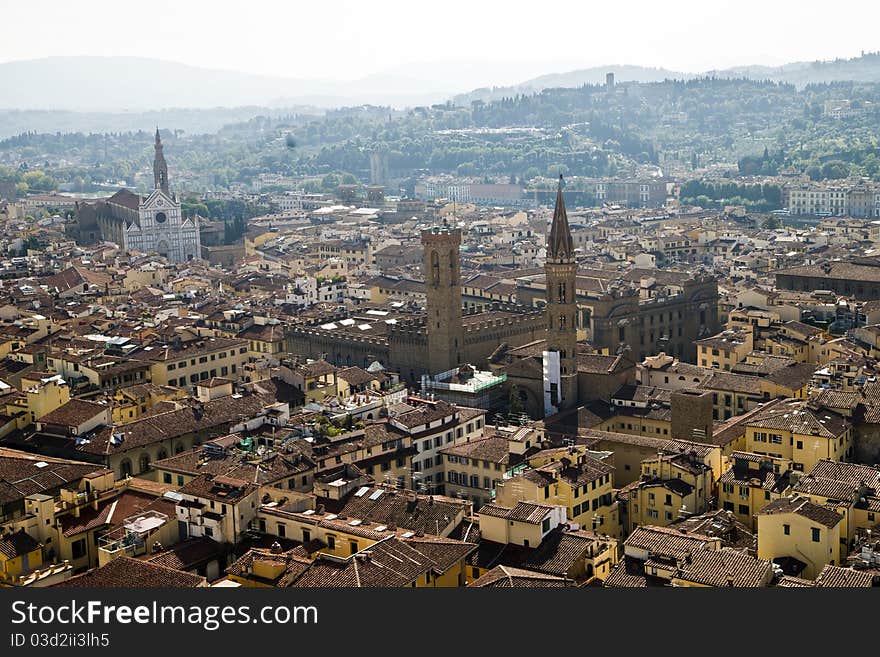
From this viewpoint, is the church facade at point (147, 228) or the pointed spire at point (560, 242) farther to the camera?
the church facade at point (147, 228)

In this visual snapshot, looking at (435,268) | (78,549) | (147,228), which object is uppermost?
(435,268)

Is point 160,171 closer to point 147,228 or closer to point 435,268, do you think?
point 147,228

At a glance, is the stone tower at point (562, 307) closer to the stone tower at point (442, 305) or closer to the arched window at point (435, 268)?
the stone tower at point (442, 305)

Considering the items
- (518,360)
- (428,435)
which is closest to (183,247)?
(518,360)

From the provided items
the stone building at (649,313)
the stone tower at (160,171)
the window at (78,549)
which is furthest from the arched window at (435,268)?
the stone tower at (160,171)

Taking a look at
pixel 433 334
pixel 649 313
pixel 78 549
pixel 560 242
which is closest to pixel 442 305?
pixel 433 334
